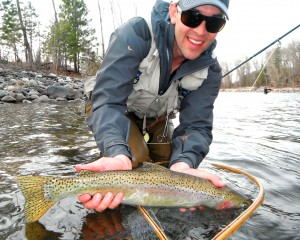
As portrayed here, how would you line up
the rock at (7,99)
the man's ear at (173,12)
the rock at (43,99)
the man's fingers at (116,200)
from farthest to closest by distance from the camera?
1. the rock at (43,99)
2. the rock at (7,99)
3. the man's ear at (173,12)
4. the man's fingers at (116,200)

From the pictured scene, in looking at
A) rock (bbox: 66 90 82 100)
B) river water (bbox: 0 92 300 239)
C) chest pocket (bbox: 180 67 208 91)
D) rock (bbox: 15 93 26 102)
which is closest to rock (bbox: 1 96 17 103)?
rock (bbox: 15 93 26 102)

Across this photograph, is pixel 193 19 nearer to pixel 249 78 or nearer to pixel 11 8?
pixel 11 8

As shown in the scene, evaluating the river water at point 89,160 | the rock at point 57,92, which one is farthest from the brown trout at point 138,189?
the rock at point 57,92

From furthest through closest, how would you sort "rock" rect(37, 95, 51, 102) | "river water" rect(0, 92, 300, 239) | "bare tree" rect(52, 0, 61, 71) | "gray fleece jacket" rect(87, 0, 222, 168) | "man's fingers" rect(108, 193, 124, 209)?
1. "bare tree" rect(52, 0, 61, 71)
2. "rock" rect(37, 95, 51, 102)
3. "gray fleece jacket" rect(87, 0, 222, 168)
4. "river water" rect(0, 92, 300, 239)
5. "man's fingers" rect(108, 193, 124, 209)

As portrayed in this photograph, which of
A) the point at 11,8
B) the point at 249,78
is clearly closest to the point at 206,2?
the point at 11,8

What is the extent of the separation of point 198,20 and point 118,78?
848 millimetres

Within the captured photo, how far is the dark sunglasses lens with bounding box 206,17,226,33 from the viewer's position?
9.07 ft

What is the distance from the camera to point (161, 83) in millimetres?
3332

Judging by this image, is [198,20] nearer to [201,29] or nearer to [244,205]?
[201,29]

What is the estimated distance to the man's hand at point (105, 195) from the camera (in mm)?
2205

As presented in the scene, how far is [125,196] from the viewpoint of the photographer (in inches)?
93.4

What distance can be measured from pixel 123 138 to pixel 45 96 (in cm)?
1184

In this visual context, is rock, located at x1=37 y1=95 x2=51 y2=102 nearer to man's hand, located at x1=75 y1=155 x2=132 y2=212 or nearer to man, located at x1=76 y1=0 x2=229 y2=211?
man, located at x1=76 y1=0 x2=229 y2=211

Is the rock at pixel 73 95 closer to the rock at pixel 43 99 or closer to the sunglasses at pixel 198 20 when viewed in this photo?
the rock at pixel 43 99
